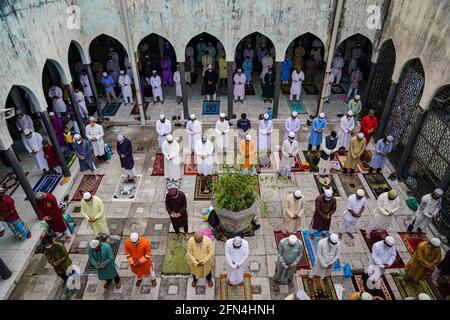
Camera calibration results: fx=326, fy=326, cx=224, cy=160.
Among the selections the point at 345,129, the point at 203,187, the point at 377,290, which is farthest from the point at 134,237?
the point at 345,129

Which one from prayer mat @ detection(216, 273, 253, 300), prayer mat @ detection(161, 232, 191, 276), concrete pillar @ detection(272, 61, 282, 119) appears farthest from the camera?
concrete pillar @ detection(272, 61, 282, 119)

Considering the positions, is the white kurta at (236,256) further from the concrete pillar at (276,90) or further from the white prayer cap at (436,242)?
the concrete pillar at (276,90)

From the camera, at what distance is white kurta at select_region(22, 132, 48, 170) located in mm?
9375

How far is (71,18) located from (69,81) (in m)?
1.97

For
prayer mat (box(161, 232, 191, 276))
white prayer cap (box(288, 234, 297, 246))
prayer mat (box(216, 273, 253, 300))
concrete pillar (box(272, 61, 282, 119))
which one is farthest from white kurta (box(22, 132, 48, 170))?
concrete pillar (box(272, 61, 282, 119))

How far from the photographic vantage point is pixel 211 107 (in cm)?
1341

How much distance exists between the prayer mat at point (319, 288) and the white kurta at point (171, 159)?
14.7 feet

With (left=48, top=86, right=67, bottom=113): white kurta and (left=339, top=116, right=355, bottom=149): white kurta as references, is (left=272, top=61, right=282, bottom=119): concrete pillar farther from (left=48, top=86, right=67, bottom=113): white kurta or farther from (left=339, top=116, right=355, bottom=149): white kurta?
(left=48, top=86, right=67, bottom=113): white kurta

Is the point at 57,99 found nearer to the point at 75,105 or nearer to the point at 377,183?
the point at 75,105

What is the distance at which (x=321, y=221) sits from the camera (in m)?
7.55

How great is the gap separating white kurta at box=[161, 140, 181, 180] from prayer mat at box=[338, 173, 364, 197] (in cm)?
487

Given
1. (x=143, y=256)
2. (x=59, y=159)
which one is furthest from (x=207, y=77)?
(x=143, y=256)

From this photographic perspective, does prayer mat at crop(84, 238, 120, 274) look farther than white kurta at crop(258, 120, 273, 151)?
No

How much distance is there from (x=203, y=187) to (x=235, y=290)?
3.34 metres
